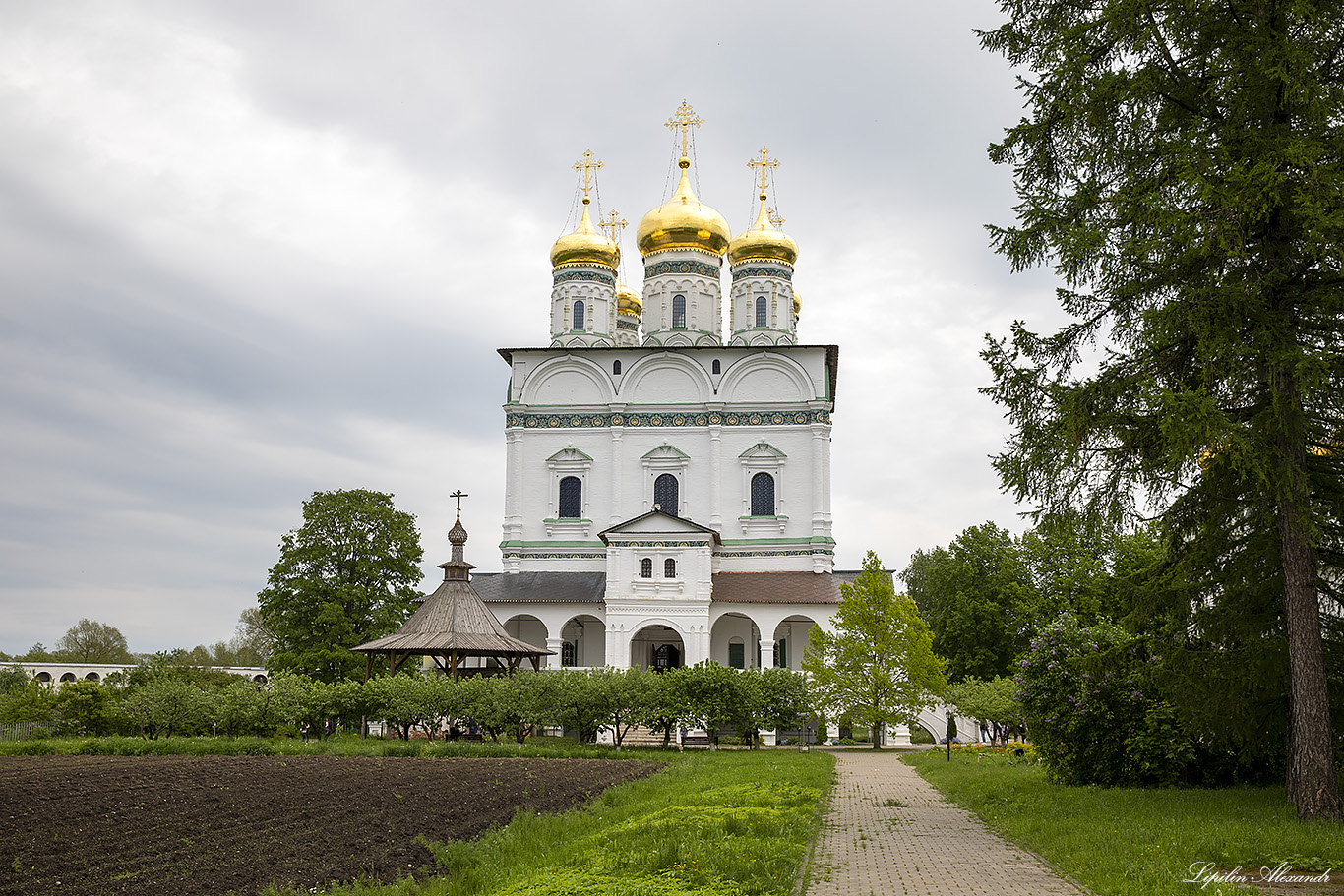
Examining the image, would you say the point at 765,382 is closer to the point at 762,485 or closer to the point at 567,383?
the point at 762,485

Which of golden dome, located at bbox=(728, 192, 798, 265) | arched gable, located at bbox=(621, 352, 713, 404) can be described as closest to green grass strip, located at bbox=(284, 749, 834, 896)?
arched gable, located at bbox=(621, 352, 713, 404)

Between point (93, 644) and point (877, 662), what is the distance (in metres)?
56.5

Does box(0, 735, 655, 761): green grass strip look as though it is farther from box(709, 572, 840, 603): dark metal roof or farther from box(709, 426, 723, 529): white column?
box(709, 426, 723, 529): white column

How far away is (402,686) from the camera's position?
76.6ft

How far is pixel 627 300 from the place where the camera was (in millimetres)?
45812

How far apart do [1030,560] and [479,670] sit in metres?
19.4

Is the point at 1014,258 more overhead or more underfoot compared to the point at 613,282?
more underfoot

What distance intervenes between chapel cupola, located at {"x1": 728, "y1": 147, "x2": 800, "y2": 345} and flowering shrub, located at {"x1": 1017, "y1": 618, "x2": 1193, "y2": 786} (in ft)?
83.2

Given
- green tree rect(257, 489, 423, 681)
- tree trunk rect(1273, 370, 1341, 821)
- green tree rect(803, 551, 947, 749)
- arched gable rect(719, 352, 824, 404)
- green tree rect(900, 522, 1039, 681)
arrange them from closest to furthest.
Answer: tree trunk rect(1273, 370, 1341, 821) → green tree rect(803, 551, 947, 749) → green tree rect(257, 489, 423, 681) → green tree rect(900, 522, 1039, 681) → arched gable rect(719, 352, 824, 404)

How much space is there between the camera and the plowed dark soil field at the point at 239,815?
7895 millimetres

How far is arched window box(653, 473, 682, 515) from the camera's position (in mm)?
36844

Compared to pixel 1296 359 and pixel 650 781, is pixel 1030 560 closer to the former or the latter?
pixel 650 781

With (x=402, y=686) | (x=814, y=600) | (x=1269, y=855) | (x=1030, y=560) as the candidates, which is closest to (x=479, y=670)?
(x=402, y=686)

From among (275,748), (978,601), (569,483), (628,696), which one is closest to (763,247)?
(569,483)
